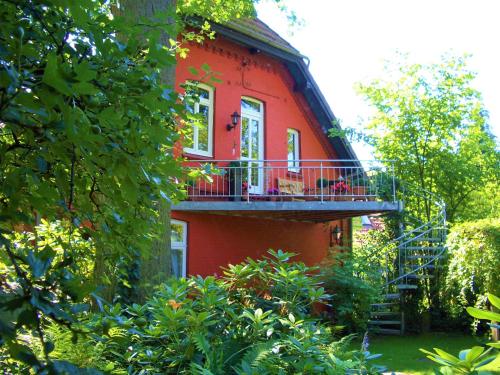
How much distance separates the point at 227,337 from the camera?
8.60 ft

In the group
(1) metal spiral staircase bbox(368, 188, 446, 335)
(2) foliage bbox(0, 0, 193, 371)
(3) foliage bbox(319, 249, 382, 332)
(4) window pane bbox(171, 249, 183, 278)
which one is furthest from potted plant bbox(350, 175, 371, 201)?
(2) foliage bbox(0, 0, 193, 371)

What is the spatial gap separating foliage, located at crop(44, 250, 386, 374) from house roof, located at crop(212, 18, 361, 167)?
411 inches

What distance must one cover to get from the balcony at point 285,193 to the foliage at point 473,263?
6.24 feet

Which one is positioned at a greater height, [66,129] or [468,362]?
[66,129]

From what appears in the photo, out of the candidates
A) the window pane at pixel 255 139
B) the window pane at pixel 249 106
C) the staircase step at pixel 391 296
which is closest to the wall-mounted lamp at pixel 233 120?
the window pane at pixel 249 106

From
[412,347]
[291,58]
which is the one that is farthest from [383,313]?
[291,58]

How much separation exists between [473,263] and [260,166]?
555cm

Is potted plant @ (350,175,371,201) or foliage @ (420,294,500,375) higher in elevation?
potted plant @ (350,175,371,201)

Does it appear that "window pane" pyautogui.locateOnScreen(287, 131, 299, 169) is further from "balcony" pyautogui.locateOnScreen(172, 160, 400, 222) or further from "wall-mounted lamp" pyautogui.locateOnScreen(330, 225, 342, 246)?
"wall-mounted lamp" pyautogui.locateOnScreen(330, 225, 342, 246)

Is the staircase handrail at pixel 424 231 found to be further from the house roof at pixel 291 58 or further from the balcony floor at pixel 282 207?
the house roof at pixel 291 58

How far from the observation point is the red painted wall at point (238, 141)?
11852 millimetres

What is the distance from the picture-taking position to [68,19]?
1.61 meters

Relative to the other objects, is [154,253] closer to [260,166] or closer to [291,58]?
[260,166]

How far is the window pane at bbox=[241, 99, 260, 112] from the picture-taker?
45.1 ft
